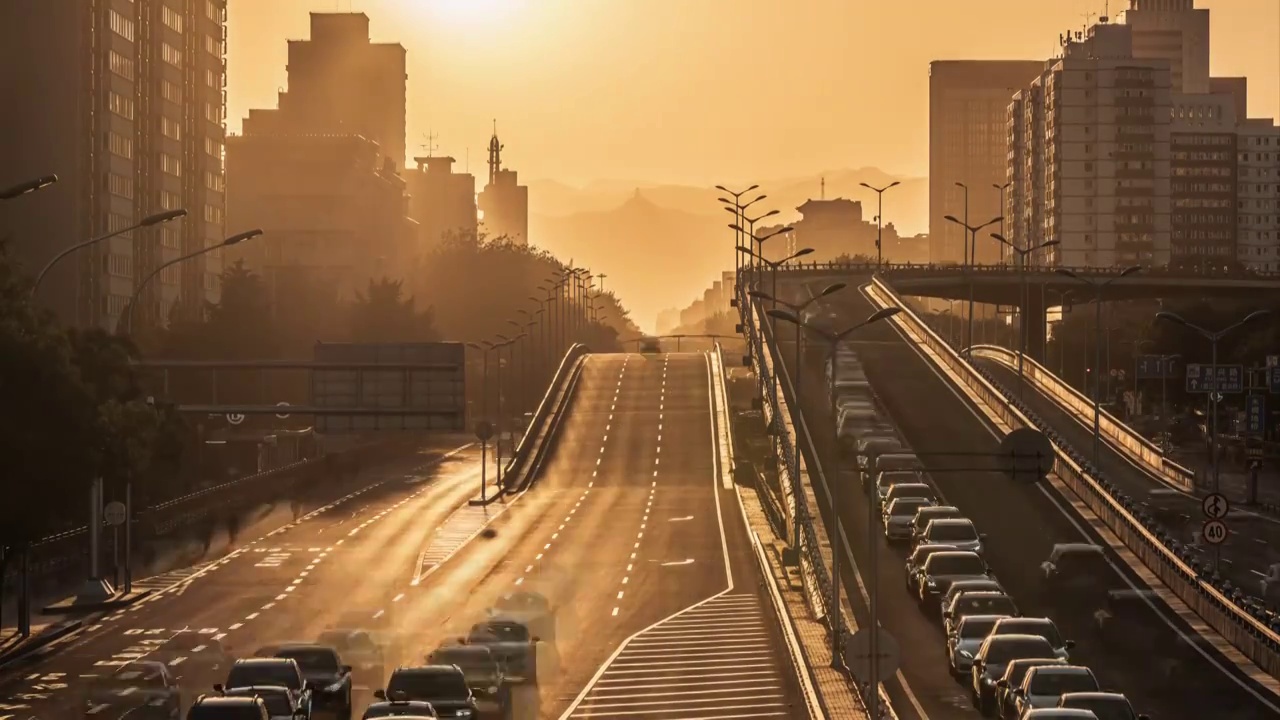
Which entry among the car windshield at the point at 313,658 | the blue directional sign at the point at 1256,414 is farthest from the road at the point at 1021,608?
the blue directional sign at the point at 1256,414

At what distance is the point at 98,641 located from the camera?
189ft

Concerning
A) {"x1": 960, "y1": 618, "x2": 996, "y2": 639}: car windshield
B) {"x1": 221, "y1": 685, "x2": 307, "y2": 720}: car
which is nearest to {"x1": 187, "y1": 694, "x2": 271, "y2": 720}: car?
{"x1": 221, "y1": 685, "x2": 307, "y2": 720}: car

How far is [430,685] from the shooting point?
39688 millimetres

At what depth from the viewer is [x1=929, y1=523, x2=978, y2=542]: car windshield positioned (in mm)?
67188

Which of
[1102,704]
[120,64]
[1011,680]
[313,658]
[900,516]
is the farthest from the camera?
[120,64]

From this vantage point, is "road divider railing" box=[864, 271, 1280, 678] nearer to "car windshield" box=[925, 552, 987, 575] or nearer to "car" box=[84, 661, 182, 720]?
"car windshield" box=[925, 552, 987, 575]

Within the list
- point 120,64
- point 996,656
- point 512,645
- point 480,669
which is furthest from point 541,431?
point 480,669

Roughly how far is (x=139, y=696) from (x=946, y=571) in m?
27.1

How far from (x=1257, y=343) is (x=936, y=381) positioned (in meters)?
49.2

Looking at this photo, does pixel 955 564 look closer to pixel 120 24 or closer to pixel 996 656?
pixel 996 656

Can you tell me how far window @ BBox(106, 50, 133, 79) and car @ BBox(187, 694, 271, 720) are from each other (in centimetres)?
12192

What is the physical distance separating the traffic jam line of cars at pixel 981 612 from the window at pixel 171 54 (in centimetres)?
9249

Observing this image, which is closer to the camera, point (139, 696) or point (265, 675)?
point (265, 675)

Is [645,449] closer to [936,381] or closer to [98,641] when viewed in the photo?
[936,381]
